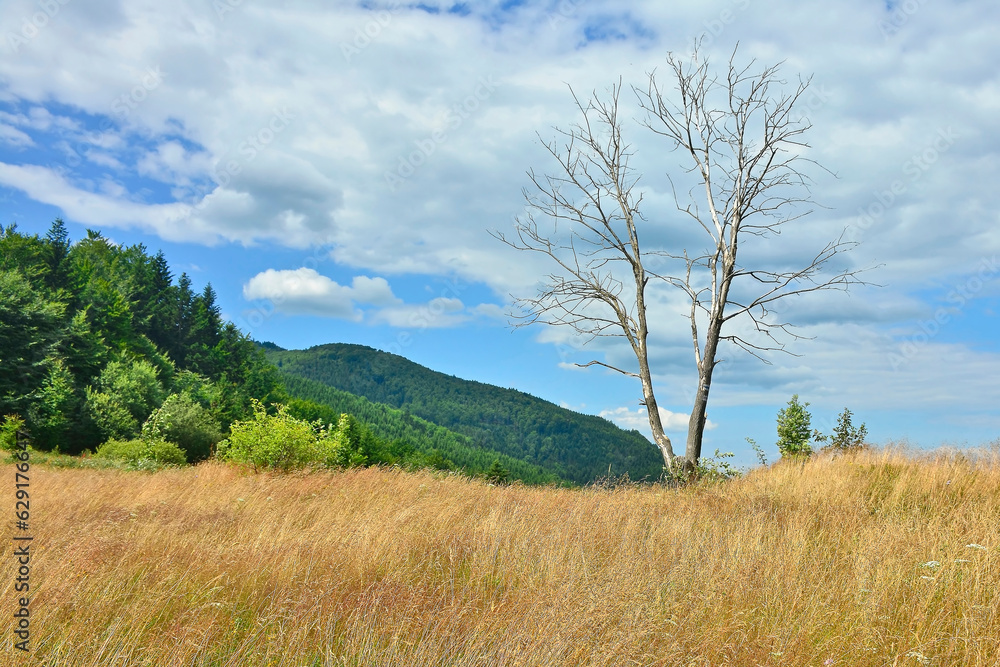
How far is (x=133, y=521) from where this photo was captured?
6.70 meters

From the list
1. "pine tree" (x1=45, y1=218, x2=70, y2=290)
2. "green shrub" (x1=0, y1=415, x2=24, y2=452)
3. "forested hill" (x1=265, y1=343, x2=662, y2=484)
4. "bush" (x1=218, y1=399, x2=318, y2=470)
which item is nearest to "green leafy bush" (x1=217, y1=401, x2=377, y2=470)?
"bush" (x1=218, y1=399, x2=318, y2=470)

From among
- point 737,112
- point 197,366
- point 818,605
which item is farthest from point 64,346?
point 818,605

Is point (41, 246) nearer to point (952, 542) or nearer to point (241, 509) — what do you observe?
point (241, 509)

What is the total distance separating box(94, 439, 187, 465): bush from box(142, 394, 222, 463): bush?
3.13 meters

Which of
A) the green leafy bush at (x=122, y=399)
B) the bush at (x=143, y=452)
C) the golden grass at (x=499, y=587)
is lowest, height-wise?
the bush at (x=143, y=452)

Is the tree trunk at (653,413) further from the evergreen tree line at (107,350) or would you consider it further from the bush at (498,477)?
the evergreen tree line at (107,350)

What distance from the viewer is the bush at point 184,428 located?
2952cm

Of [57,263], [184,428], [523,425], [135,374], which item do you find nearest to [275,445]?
[184,428]

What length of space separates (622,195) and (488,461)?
104 m

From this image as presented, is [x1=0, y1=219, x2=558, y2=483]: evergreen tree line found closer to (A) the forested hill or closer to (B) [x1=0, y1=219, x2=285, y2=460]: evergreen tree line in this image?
(B) [x1=0, y1=219, x2=285, y2=460]: evergreen tree line

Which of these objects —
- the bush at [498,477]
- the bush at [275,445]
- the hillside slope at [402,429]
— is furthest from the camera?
the hillside slope at [402,429]

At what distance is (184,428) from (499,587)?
3152 centimetres

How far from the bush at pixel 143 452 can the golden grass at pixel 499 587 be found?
59.1ft

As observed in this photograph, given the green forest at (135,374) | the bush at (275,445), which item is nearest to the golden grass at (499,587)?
the green forest at (135,374)
